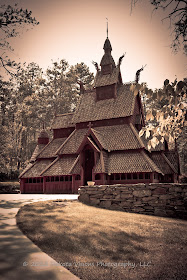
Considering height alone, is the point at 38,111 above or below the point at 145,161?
above

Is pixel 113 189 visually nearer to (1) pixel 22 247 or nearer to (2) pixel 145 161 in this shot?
(1) pixel 22 247

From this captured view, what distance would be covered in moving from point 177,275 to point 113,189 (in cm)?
768

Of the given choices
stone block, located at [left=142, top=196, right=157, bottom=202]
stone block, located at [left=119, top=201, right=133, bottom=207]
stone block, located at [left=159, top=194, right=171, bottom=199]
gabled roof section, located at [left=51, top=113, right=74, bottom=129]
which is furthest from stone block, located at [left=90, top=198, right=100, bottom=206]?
gabled roof section, located at [left=51, top=113, right=74, bottom=129]

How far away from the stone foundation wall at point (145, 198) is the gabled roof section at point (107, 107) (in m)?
16.8

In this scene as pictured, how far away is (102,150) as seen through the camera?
26062 mm

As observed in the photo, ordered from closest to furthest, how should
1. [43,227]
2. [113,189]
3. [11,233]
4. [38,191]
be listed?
[11,233], [43,227], [113,189], [38,191]

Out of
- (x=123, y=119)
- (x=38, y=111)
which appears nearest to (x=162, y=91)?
(x=123, y=119)

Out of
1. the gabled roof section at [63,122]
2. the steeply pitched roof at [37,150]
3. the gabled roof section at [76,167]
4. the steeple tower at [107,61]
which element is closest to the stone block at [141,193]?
the gabled roof section at [76,167]

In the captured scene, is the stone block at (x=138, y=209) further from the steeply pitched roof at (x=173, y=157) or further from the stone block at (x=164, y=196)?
the steeply pitched roof at (x=173, y=157)

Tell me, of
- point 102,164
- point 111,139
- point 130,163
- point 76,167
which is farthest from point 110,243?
point 111,139

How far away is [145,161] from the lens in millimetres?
24500

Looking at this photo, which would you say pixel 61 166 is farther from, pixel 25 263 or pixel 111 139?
pixel 25 263

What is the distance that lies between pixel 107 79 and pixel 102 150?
451 inches

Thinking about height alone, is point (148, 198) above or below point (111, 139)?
below
